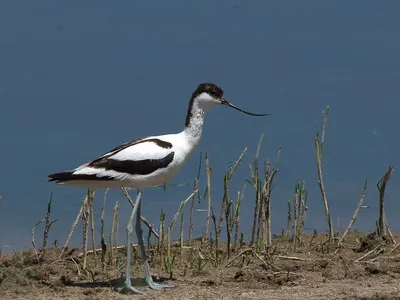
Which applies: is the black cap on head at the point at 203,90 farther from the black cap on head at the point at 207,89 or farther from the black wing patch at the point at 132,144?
the black wing patch at the point at 132,144

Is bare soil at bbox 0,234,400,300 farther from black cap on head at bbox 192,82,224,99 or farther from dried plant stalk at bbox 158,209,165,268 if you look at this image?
black cap on head at bbox 192,82,224,99

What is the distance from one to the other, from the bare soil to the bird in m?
0.34

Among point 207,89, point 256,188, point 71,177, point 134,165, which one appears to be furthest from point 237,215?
point 71,177

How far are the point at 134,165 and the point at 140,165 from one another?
0.04 meters

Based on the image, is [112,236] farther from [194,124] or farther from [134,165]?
[194,124]

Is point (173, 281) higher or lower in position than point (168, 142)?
lower

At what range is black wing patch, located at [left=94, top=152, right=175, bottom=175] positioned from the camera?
823 cm

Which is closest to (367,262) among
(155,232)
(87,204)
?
(155,232)

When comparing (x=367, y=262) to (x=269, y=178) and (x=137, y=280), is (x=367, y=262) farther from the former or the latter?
(x=137, y=280)

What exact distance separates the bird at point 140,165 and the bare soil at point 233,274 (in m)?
0.34

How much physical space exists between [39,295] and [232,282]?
1.41m

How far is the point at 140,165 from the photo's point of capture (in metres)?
8.26

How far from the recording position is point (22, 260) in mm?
8867

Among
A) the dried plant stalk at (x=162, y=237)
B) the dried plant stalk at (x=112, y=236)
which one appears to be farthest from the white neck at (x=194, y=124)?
the dried plant stalk at (x=112, y=236)
